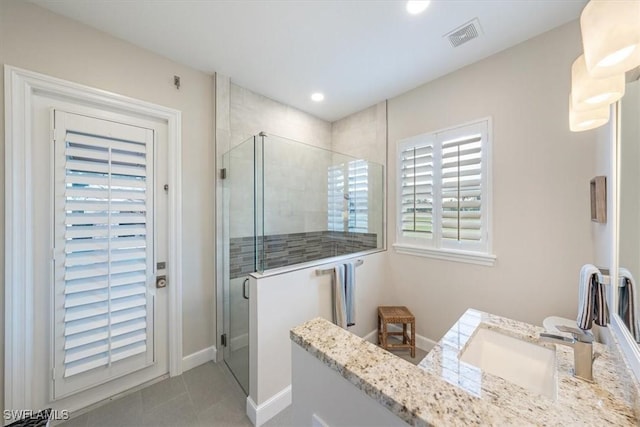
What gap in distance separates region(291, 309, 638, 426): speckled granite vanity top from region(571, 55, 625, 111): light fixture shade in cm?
95

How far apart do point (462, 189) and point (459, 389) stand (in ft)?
6.28

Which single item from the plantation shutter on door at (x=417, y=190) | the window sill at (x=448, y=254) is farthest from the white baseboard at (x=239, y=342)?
the plantation shutter on door at (x=417, y=190)

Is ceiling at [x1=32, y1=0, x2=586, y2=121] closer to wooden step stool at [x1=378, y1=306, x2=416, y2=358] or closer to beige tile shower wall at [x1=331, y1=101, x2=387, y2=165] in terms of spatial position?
beige tile shower wall at [x1=331, y1=101, x2=387, y2=165]

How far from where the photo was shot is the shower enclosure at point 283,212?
75.6 inches

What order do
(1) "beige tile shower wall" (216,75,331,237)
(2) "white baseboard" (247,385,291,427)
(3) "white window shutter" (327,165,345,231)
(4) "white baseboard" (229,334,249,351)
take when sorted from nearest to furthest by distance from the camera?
1. (2) "white baseboard" (247,385,291,427)
2. (4) "white baseboard" (229,334,249,351)
3. (1) "beige tile shower wall" (216,75,331,237)
4. (3) "white window shutter" (327,165,345,231)

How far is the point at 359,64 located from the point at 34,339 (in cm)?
316

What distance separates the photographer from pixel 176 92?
6.73ft

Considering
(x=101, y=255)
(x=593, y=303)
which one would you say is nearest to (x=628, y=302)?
(x=593, y=303)

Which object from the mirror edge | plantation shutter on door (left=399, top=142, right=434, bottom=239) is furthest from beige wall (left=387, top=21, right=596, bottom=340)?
the mirror edge

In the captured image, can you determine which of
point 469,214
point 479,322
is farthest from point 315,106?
point 479,322

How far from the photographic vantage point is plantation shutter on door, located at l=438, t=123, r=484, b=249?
2029 mm

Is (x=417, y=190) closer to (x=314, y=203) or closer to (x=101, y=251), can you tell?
(x=314, y=203)

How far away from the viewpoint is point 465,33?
1701mm

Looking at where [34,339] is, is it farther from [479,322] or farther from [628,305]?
[628,305]
